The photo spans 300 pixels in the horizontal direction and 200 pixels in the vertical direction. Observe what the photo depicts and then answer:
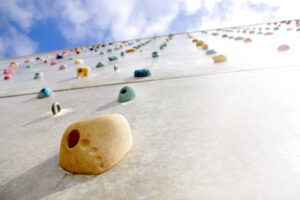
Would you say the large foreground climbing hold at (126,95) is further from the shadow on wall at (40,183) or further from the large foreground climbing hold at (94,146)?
the shadow on wall at (40,183)

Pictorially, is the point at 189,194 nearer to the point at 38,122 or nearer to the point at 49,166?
the point at 49,166

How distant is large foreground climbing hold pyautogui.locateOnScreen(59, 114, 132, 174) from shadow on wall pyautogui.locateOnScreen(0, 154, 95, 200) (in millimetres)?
53

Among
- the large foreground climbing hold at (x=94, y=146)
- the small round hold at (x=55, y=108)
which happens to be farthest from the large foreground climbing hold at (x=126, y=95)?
the large foreground climbing hold at (x=94, y=146)

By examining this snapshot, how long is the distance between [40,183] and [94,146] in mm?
412

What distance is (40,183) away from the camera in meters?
1.32

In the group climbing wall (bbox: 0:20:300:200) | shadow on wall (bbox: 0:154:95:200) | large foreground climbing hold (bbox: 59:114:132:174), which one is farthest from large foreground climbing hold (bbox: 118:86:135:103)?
shadow on wall (bbox: 0:154:95:200)

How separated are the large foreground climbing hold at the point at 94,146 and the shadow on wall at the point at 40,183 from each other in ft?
0.17

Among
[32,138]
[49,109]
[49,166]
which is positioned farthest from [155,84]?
[49,166]

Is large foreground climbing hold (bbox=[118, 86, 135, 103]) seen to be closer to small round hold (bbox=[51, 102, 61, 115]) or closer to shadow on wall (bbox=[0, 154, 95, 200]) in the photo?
small round hold (bbox=[51, 102, 61, 115])

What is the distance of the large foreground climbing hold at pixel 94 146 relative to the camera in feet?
4.39

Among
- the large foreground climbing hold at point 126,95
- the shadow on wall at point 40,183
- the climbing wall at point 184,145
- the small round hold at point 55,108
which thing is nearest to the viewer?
the climbing wall at point 184,145

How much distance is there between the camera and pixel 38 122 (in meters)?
2.40

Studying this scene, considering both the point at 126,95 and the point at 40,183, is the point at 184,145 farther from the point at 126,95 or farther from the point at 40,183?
the point at 126,95

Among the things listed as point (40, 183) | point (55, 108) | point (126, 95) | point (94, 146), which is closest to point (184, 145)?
point (94, 146)
